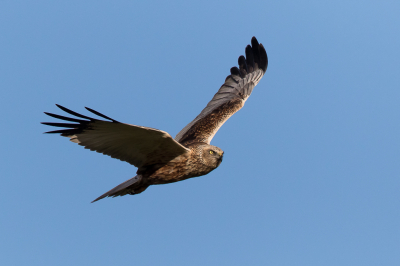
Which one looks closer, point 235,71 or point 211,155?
point 211,155

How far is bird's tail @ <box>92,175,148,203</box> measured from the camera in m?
6.39

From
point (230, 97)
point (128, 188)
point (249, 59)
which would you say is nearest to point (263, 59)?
point (249, 59)

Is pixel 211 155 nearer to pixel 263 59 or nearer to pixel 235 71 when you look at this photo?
pixel 235 71

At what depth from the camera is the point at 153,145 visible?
5809 millimetres

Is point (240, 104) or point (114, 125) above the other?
point (240, 104)

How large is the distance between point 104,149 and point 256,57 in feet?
15.5

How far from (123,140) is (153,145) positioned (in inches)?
16.7

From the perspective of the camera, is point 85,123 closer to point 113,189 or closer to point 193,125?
point 113,189

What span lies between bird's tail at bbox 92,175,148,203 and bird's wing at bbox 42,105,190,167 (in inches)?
13.2

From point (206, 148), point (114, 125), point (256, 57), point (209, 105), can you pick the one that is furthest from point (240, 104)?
point (114, 125)

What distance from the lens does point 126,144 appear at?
5.79m

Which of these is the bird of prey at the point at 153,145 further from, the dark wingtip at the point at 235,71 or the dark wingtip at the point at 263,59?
the dark wingtip at the point at 263,59

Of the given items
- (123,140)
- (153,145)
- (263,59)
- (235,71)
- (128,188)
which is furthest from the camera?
(235,71)

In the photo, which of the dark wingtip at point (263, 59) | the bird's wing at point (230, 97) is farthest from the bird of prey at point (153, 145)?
the dark wingtip at point (263, 59)
